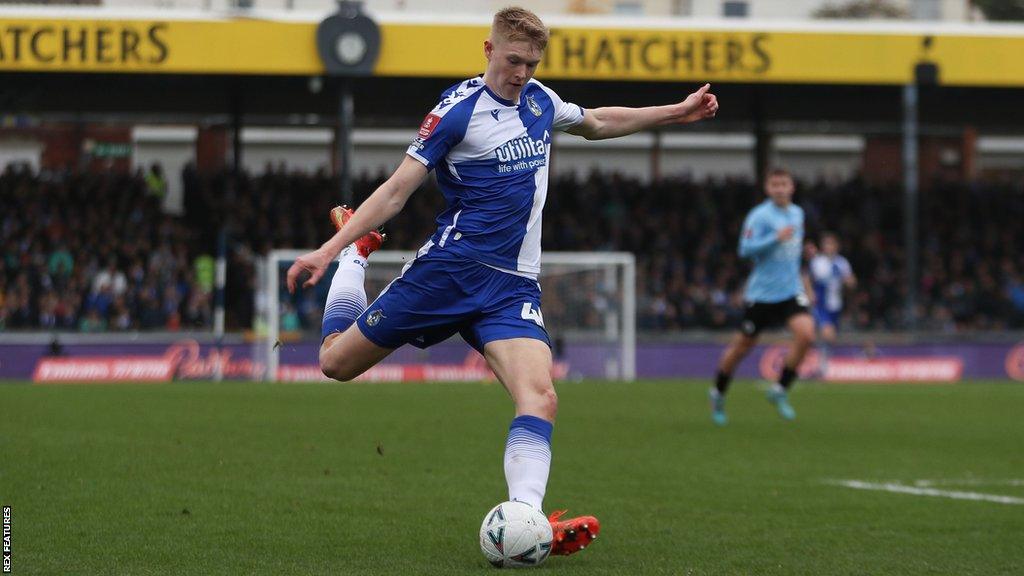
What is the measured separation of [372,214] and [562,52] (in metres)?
22.4

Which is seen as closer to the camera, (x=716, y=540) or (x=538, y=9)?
(x=716, y=540)

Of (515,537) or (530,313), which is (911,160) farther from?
(515,537)

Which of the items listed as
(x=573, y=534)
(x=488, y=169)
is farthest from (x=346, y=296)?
(x=573, y=534)

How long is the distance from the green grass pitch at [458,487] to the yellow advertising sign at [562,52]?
12.4m

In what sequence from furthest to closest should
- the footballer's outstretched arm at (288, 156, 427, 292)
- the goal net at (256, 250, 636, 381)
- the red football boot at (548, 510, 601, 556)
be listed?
1. the goal net at (256, 250, 636, 381)
2. the red football boot at (548, 510, 601, 556)
3. the footballer's outstretched arm at (288, 156, 427, 292)

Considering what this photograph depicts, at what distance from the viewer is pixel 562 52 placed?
28.0 m

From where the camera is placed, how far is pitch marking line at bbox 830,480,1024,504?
8.57 metres

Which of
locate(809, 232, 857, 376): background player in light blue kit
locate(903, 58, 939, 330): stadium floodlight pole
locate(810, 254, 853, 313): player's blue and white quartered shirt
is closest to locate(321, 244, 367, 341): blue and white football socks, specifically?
locate(809, 232, 857, 376): background player in light blue kit

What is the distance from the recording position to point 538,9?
31203 mm

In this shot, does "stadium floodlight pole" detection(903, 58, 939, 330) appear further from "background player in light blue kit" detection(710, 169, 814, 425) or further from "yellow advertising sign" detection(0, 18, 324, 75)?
"background player in light blue kit" detection(710, 169, 814, 425)

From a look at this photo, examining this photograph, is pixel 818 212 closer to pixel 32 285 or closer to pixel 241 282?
pixel 241 282

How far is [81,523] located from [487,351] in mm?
2024

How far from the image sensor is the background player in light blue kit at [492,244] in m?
6.01

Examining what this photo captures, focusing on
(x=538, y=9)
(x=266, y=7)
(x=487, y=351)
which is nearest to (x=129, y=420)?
(x=487, y=351)
